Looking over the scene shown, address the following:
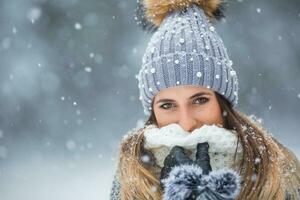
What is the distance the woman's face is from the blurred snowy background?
3140mm

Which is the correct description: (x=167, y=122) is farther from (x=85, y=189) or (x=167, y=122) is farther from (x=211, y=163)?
(x=85, y=189)

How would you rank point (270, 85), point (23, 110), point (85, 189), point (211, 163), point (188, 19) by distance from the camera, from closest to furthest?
point (211, 163) < point (188, 19) < point (85, 189) < point (270, 85) < point (23, 110)

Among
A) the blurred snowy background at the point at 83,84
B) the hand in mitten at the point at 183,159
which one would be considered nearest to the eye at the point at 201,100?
the hand in mitten at the point at 183,159

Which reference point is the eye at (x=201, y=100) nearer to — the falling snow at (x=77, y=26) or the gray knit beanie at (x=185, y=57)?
the gray knit beanie at (x=185, y=57)

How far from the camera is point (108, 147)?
21.5 ft

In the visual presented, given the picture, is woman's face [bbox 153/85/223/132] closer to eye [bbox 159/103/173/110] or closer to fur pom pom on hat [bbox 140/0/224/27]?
eye [bbox 159/103/173/110]

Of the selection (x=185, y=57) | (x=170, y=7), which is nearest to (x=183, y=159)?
(x=185, y=57)

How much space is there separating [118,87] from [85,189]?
4.38 feet

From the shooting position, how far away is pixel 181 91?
237 centimetres

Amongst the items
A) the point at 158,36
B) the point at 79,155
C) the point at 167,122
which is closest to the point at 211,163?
the point at 167,122

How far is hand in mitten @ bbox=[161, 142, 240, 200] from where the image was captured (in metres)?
2.03

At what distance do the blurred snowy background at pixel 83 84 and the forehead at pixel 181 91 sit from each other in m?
Answer: 3.15

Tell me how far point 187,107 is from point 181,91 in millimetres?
72

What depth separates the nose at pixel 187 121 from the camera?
2.31 metres
